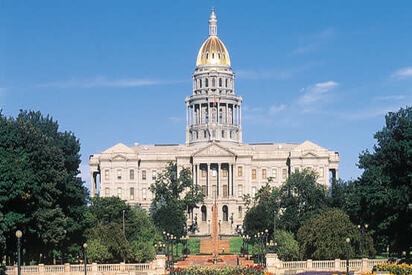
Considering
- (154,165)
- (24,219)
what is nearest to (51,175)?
A: (24,219)

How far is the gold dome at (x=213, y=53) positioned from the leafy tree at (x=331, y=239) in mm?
98289

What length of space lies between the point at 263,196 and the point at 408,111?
5380 centimetres

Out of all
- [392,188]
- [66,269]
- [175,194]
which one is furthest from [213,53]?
[66,269]

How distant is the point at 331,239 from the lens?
85.2 m

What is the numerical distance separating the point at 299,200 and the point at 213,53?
243ft

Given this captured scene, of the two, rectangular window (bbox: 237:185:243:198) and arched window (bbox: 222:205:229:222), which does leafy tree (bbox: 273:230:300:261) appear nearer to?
arched window (bbox: 222:205:229:222)

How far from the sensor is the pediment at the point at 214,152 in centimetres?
16612

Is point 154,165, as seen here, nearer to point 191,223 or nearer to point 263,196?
point 191,223

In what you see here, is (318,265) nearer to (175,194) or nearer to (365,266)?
(365,266)

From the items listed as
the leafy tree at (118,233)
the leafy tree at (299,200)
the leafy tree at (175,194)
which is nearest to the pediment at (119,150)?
the leafy tree at (175,194)

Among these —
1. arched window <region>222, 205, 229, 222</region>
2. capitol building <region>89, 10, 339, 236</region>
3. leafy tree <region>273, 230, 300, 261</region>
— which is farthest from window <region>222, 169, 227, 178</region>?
leafy tree <region>273, 230, 300, 261</region>

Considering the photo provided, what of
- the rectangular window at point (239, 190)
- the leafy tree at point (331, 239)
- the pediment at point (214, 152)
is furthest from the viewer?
the rectangular window at point (239, 190)

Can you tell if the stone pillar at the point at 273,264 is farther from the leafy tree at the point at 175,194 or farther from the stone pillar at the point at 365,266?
the leafy tree at the point at 175,194

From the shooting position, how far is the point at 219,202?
536 ft
